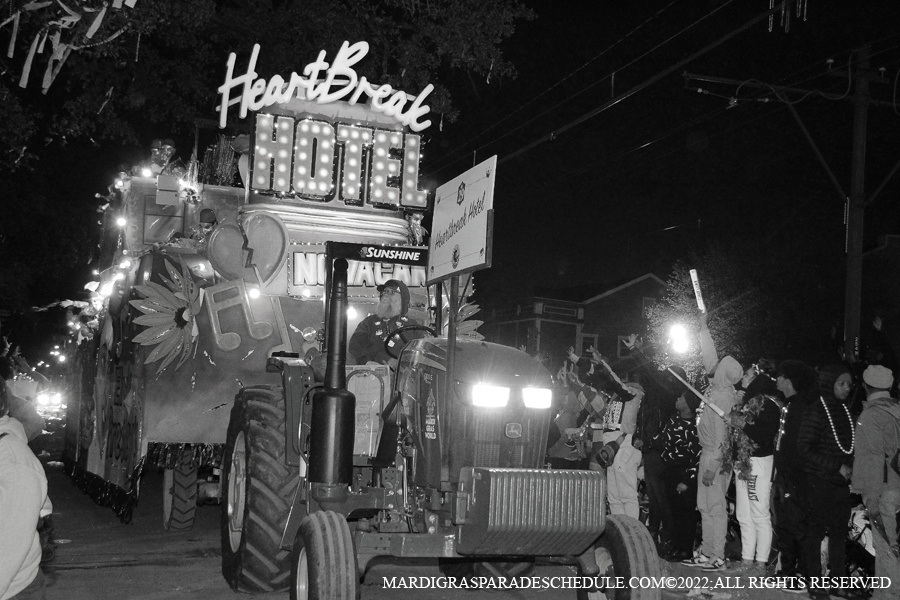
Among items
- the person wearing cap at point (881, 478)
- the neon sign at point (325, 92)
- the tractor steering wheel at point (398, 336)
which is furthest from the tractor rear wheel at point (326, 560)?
the neon sign at point (325, 92)

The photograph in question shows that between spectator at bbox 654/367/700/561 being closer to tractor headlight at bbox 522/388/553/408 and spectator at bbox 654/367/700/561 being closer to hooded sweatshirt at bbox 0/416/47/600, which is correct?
tractor headlight at bbox 522/388/553/408

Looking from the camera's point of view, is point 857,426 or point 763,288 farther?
point 763,288

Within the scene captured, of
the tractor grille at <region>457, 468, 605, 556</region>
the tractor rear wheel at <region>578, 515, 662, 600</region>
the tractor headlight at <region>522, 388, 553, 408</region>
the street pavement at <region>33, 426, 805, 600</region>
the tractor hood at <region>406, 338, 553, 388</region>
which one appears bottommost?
the street pavement at <region>33, 426, 805, 600</region>

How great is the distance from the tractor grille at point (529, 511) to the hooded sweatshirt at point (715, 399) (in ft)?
12.4

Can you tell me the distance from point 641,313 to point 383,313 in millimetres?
39998

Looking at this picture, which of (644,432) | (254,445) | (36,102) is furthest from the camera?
(36,102)

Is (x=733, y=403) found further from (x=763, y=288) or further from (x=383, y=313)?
(x=763, y=288)

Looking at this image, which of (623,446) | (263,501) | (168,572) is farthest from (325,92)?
(263,501)

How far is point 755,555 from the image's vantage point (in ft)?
27.2

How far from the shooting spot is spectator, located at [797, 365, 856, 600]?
7.62 m

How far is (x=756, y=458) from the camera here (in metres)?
8.43

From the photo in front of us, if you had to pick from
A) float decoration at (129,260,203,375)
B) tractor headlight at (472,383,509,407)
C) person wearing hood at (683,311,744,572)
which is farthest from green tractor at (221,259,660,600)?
person wearing hood at (683,311,744,572)

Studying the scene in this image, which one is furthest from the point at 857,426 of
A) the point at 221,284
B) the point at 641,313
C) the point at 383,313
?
the point at 641,313

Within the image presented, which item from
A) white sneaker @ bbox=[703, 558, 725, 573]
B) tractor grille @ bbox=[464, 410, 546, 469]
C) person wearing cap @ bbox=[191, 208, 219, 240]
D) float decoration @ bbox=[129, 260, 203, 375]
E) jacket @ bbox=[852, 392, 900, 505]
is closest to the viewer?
tractor grille @ bbox=[464, 410, 546, 469]
